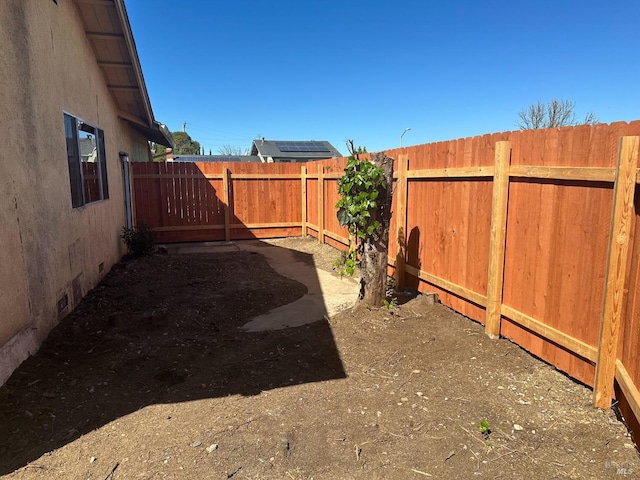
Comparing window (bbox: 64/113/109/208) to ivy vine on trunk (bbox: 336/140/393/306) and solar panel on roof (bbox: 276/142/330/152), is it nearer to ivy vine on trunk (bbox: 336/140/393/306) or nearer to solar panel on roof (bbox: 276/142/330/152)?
ivy vine on trunk (bbox: 336/140/393/306)

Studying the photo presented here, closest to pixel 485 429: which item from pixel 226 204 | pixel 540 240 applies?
pixel 540 240

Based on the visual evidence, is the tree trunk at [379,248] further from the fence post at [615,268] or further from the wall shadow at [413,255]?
the fence post at [615,268]

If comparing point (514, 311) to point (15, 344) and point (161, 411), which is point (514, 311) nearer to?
point (161, 411)

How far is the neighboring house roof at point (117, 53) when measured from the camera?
5836 millimetres

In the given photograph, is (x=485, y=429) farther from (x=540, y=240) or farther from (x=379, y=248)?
(x=379, y=248)

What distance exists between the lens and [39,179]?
4.04 m

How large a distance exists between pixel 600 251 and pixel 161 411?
332 cm

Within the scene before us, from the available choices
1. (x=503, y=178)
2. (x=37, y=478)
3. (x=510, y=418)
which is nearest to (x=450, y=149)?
(x=503, y=178)

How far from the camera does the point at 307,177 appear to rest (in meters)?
10.8

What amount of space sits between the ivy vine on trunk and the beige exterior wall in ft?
10.3

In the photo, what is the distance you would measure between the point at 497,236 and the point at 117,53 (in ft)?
21.8

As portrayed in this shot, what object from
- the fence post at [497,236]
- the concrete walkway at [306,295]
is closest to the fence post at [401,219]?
the concrete walkway at [306,295]

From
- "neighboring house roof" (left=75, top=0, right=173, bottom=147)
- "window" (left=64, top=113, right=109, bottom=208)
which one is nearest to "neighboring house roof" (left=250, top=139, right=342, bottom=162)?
"neighboring house roof" (left=75, top=0, right=173, bottom=147)

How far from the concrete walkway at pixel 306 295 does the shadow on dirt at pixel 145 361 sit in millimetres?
201
